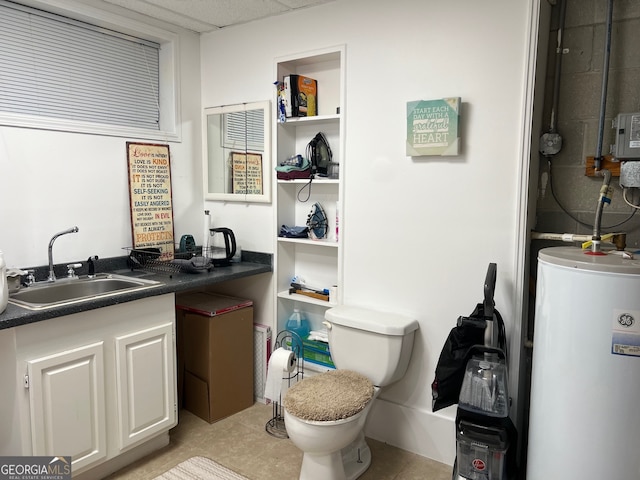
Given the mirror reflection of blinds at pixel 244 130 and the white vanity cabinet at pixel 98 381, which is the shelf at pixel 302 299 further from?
the mirror reflection of blinds at pixel 244 130

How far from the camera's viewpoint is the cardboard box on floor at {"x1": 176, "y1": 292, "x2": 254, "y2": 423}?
2.80 m

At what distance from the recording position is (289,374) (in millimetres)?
2854

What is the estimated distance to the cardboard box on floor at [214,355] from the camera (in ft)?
9.18

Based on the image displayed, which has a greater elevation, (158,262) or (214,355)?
(158,262)

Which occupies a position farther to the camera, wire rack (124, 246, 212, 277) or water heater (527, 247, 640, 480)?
wire rack (124, 246, 212, 277)

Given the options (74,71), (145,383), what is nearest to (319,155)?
A: (74,71)

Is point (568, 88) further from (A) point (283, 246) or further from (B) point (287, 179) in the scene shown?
(A) point (283, 246)

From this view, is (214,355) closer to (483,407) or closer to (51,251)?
(51,251)

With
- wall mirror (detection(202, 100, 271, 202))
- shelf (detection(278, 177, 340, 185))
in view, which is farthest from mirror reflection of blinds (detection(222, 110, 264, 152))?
shelf (detection(278, 177, 340, 185))

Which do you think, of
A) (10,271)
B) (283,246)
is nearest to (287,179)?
(283,246)

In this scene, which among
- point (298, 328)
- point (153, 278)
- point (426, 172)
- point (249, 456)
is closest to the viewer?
point (426, 172)

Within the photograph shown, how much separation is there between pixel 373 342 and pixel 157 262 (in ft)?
4.49

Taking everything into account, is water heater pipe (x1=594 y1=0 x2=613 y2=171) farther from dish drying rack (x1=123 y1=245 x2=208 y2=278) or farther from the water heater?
dish drying rack (x1=123 y1=245 x2=208 y2=278)

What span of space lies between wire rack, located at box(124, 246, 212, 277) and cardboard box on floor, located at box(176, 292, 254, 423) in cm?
27
